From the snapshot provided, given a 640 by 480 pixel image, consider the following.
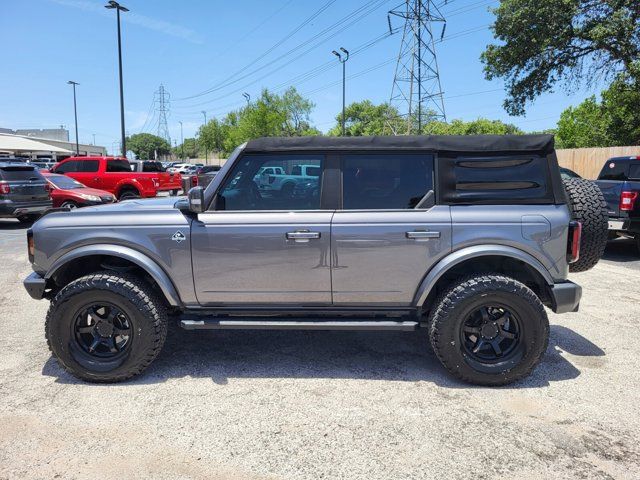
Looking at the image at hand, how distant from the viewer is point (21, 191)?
1227cm

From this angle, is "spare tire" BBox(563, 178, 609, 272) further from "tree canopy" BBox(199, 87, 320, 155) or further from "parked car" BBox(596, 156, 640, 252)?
"tree canopy" BBox(199, 87, 320, 155)

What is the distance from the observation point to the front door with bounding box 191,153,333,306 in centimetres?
360

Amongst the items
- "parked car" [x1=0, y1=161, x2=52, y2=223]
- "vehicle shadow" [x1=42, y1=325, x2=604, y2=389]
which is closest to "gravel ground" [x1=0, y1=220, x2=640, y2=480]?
"vehicle shadow" [x1=42, y1=325, x2=604, y2=389]

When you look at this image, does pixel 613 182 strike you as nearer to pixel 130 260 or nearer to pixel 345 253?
pixel 345 253

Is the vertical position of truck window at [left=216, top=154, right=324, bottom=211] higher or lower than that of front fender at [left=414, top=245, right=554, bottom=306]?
higher

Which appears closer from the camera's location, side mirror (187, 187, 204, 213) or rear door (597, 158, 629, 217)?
side mirror (187, 187, 204, 213)

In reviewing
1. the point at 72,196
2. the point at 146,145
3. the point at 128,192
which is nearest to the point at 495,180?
the point at 72,196

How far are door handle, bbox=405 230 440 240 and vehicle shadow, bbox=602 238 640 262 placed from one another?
674 cm

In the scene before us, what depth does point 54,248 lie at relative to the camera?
12.2 feet

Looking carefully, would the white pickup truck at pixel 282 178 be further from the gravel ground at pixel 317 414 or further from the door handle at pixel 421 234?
the gravel ground at pixel 317 414

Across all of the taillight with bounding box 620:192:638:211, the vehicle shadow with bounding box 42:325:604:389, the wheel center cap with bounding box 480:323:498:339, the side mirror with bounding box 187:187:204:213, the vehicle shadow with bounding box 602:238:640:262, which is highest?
the side mirror with bounding box 187:187:204:213

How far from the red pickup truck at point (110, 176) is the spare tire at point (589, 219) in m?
15.0

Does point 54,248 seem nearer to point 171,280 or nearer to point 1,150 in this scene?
point 171,280

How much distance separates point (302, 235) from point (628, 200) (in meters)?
6.98
